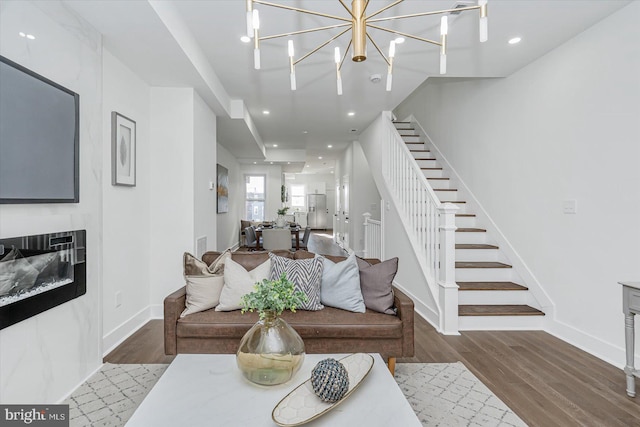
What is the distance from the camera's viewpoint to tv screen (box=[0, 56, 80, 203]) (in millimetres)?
1704

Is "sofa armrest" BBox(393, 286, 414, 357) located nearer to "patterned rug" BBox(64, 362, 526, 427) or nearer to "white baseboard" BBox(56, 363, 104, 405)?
"patterned rug" BBox(64, 362, 526, 427)

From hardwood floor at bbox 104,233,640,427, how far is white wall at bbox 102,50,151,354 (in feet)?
0.85

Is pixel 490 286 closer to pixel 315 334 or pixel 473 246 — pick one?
pixel 473 246

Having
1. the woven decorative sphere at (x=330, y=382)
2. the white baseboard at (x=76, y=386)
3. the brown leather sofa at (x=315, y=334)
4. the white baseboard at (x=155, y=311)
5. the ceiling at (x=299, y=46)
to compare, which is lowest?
the white baseboard at (x=76, y=386)

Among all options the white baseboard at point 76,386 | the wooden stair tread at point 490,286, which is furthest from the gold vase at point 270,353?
the wooden stair tread at point 490,286

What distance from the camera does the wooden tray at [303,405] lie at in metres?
1.26

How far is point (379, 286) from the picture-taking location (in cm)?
254

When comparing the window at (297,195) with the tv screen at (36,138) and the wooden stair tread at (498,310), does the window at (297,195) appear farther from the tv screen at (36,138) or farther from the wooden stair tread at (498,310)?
the tv screen at (36,138)

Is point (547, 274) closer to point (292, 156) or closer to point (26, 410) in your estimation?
point (26, 410)

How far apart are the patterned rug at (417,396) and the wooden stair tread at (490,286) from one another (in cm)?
120

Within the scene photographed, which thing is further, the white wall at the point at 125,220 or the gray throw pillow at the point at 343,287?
the white wall at the point at 125,220

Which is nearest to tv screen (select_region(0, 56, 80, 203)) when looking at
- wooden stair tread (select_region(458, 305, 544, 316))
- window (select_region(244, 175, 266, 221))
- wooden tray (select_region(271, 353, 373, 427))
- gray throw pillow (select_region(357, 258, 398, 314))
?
wooden tray (select_region(271, 353, 373, 427))

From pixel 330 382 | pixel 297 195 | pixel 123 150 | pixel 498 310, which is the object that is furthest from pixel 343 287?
pixel 297 195

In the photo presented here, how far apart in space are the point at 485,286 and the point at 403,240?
113cm
